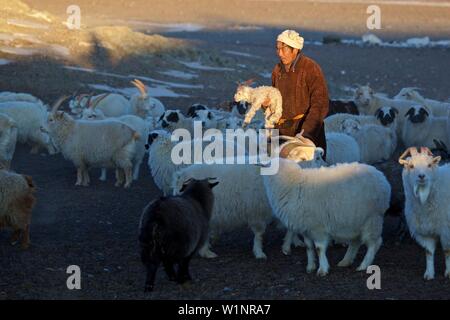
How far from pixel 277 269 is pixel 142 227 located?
166 centimetres

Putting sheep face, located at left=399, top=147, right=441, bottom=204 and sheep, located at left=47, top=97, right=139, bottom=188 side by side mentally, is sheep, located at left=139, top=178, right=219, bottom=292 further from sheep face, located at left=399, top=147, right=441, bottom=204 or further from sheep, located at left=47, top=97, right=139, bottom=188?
sheep, located at left=47, top=97, right=139, bottom=188

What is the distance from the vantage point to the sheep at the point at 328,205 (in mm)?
8758

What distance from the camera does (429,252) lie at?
8.52 meters

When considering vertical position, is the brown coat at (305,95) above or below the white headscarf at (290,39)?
below

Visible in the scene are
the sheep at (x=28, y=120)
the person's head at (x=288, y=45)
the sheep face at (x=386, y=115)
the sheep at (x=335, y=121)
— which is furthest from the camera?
the sheep at (x=28, y=120)

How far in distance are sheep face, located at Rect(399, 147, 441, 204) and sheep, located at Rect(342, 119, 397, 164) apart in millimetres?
5267

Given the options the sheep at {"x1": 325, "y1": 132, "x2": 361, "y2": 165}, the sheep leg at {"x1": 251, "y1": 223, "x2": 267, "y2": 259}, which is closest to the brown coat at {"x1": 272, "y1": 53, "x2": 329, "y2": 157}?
the sheep leg at {"x1": 251, "y1": 223, "x2": 267, "y2": 259}

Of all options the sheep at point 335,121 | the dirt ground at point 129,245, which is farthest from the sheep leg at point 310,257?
the sheep at point 335,121

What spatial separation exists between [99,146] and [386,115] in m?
4.32

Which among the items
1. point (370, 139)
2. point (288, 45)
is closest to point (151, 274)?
point (288, 45)

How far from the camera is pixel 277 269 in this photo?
29.3 feet

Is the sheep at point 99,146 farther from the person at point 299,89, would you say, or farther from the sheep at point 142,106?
the person at point 299,89

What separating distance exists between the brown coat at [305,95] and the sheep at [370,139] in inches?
173

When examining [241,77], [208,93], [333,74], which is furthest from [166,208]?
[333,74]
